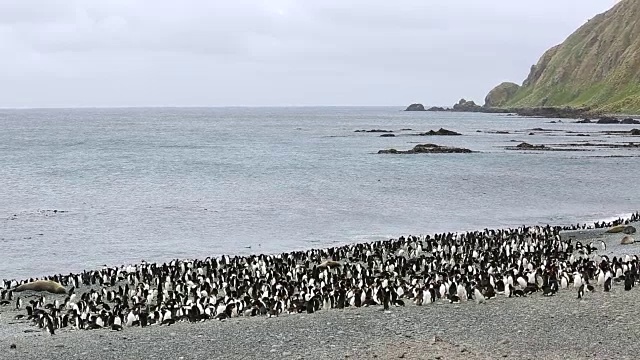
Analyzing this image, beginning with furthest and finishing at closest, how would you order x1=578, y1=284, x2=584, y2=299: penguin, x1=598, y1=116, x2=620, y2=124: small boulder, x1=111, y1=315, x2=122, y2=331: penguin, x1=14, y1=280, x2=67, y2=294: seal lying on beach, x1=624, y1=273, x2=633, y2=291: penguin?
x1=598, y1=116, x2=620, y2=124: small boulder
x1=14, y1=280, x2=67, y2=294: seal lying on beach
x1=624, y1=273, x2=633, y2=291: penguin
x1=578, y1=284, x2=584, y2=299: penguin
x1=111, y1=315, x2=122, y2=331: penguin

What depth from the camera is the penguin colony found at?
1958 cm

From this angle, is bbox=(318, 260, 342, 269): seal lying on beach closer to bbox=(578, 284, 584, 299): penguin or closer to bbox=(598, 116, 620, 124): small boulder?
bbox=(578, 284, 584, 299): penguin

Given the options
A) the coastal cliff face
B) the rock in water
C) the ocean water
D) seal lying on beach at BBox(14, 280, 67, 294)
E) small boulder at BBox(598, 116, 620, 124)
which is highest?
the coastal cliff face

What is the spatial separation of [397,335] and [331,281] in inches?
326

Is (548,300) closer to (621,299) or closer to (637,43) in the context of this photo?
(621,299)

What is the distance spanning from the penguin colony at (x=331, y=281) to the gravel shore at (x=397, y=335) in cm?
71

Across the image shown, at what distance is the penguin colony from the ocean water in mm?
5795

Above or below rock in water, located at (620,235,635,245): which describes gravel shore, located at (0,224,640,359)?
above

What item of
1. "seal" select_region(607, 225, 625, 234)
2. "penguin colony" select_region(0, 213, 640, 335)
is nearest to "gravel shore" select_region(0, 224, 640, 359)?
"penguin colony" select_region(0, 213, 640, 335)

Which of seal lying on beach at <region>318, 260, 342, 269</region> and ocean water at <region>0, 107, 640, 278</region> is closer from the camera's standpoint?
seal lying on beach at <region>318, 260, 342, 269</region>

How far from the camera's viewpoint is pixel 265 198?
5338 cm

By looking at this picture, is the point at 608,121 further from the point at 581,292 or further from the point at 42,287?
the point at 42,287

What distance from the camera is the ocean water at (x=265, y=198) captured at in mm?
37062

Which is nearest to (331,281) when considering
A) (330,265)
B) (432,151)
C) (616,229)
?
(330,265)
